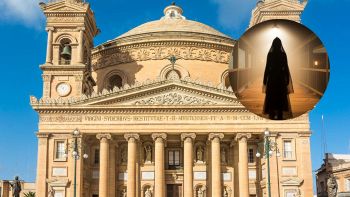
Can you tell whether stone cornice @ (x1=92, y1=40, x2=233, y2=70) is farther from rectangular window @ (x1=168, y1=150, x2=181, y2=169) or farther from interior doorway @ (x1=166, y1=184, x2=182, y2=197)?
interior doorway @ (x1=166, y1=184, x2=182, y2=197)

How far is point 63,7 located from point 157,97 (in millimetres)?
12770

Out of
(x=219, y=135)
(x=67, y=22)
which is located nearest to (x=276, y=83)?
(x=219, y=135)

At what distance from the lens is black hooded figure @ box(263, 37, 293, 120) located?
9.45 ft

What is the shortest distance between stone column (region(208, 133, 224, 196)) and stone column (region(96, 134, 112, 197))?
28.8ft

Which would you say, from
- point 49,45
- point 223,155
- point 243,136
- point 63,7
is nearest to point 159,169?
point 223,155

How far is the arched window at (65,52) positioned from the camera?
46.1 metres

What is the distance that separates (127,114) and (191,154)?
21.2ft

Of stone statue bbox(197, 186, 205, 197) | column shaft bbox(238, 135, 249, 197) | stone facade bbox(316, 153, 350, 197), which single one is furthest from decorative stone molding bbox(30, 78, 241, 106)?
stone facade bbox(316, 153, 350, 197)

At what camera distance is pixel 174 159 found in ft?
153

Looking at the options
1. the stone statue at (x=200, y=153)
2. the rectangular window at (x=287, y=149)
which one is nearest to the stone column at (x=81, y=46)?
the stone statue at (x=200, y=153)

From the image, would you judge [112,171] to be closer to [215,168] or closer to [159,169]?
[159,169]

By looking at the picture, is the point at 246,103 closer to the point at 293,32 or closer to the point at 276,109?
the point at 276,109

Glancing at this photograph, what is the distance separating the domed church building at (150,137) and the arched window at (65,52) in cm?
10

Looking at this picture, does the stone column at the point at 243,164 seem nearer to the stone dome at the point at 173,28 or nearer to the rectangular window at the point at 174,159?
the rectangular window at the point at 174,159
